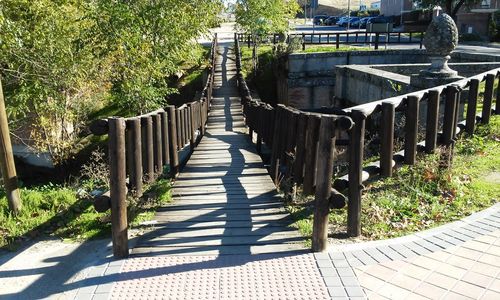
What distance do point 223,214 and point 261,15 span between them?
19.9 m

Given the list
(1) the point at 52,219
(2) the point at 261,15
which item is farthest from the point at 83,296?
(2) the point at 261,15

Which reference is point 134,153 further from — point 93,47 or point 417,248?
point 93,47

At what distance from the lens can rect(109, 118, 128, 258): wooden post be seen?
4.53m

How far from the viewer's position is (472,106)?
7695 mm

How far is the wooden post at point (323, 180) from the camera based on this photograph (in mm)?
4449

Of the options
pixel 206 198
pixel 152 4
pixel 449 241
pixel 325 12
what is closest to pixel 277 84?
pixel 152 4

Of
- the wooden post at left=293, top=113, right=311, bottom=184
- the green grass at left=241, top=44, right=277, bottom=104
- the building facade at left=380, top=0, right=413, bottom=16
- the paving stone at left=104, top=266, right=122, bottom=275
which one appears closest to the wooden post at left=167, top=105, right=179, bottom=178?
the wooden post at left=293, top=113, right=311, bottom=184

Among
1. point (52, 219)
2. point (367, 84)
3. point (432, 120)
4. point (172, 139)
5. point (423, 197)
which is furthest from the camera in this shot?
point (367, 84)

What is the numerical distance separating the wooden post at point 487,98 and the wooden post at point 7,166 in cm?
747

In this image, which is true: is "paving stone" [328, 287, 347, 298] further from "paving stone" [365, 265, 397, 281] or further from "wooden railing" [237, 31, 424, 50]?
"wooden railing" [237, 31, 424, 50]

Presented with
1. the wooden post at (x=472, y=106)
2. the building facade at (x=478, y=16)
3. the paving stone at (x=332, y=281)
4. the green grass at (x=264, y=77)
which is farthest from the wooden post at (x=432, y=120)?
the building facade at (x=478, y=16)

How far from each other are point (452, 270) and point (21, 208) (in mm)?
5134

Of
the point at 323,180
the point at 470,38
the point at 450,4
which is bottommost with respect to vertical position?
the point at 323,180

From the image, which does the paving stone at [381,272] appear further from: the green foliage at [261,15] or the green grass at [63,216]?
the green foliage at [261,15]
